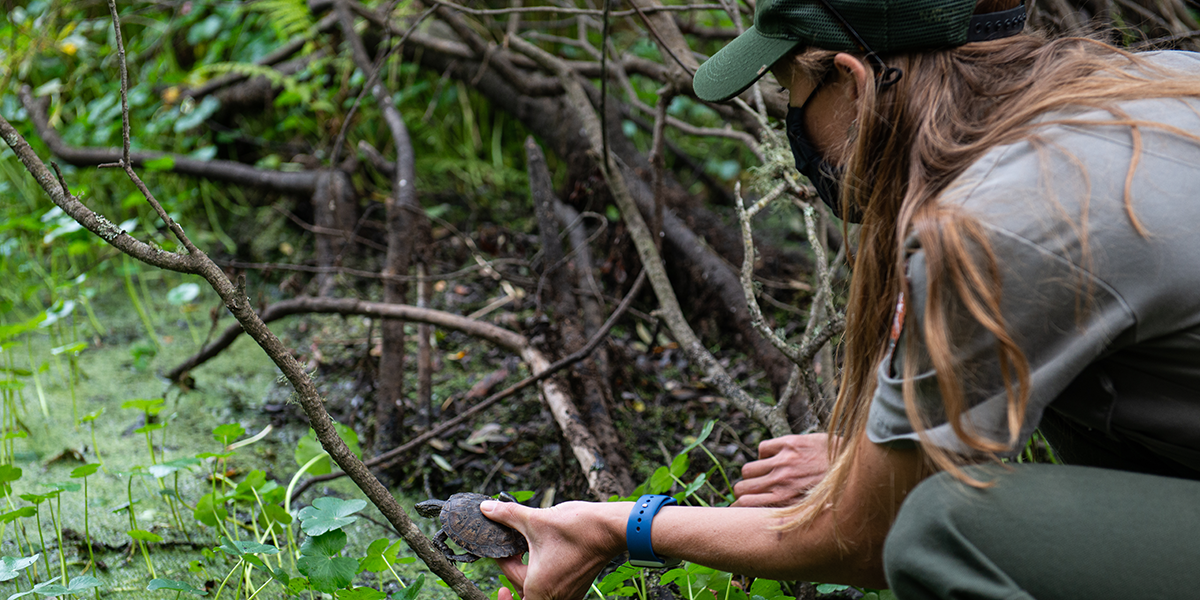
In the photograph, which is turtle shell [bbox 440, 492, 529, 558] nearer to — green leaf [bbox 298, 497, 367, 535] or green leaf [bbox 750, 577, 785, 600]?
green leaf [bbox 298, 497, 367, 535]

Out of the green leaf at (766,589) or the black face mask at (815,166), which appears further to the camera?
the green leaf at (766,589)

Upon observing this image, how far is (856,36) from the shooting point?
3.34ft

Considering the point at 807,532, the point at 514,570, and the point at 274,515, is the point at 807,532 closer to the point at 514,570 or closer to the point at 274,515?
the point at 514,570

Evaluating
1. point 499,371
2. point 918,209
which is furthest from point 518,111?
point 918,209

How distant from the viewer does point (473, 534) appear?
1.22 meters

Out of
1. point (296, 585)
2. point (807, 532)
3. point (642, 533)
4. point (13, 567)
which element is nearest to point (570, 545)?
point (642, 533)

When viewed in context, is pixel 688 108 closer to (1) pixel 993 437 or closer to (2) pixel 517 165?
(2) pixel 517 165

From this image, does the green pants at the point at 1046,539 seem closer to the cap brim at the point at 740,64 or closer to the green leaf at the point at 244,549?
the cap brim at the point at 740,64

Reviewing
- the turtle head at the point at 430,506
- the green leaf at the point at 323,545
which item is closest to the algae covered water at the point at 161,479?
the green leaf at the point at 323,545

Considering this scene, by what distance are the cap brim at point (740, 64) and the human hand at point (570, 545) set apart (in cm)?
65

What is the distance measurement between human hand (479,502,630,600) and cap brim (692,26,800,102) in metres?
0.65

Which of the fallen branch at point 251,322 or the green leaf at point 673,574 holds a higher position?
the fallen branch at point 251,322

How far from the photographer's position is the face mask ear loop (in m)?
1.00

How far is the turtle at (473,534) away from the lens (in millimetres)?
1210
